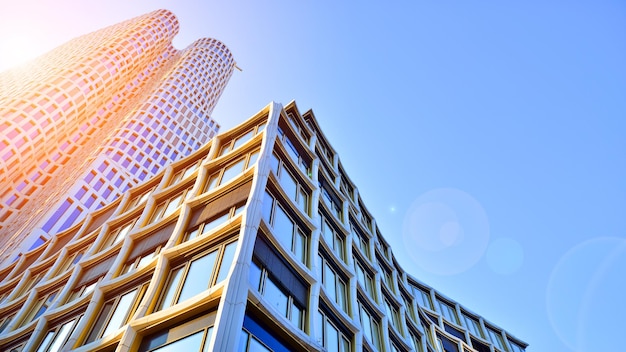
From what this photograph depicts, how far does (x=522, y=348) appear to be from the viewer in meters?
49.4

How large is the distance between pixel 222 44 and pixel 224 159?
100140 millimetres

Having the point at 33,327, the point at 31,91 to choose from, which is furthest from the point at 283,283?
the point at 31,91

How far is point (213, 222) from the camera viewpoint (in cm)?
1634

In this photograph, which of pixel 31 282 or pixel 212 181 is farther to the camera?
pixel 31 282

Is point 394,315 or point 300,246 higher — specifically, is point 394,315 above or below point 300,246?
above

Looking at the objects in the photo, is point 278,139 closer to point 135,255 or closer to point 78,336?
point 135,255

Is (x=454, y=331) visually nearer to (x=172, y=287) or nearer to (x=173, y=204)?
(x=173, y=204)

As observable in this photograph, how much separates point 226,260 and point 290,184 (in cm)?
732

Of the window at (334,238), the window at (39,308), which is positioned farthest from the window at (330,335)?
the window at (39,308)

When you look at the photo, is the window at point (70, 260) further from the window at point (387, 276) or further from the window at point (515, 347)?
the window at point (515, 347)

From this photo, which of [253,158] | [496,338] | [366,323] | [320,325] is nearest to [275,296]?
[320,325]

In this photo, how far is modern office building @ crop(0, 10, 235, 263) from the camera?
46.2 m

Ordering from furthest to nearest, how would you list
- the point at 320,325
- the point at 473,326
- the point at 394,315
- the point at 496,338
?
the point at 496,338
the point at 473,326
the point at 394,315
the point at 320,325

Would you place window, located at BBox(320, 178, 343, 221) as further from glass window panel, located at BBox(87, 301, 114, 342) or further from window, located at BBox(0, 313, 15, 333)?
window, located at BBox(0, 313, 15, 333)
